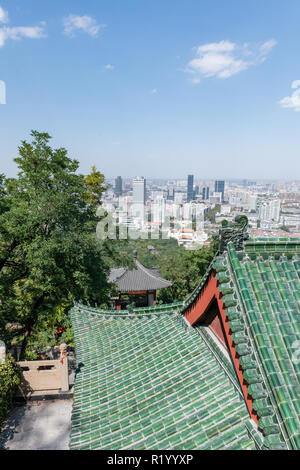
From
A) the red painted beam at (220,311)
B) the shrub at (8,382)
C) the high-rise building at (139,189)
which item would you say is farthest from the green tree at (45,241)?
the high-rise building at (139,189)

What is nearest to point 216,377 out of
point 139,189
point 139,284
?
point 139,284

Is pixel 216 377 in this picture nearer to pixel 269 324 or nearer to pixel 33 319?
pixel 269 324

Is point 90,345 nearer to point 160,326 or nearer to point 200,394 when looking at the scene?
point 160,326

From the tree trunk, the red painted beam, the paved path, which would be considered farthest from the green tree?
the red painted beam

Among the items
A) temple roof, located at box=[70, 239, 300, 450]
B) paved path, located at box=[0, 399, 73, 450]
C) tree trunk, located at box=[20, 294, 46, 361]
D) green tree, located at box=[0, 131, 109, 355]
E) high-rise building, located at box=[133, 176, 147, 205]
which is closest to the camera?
temple roof, located at box=[70, 239, 300, 450]

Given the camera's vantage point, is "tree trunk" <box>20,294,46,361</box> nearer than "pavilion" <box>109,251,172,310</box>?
Yes

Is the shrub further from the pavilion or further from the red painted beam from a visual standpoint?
the pavilion

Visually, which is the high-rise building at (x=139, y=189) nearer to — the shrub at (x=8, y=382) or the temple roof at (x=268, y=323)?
the shrub at (x=8, y=382)
